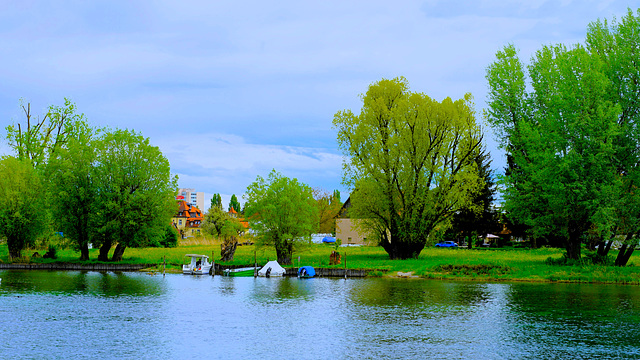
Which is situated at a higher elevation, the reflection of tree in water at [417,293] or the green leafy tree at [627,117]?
the green leafy tree at [627,117]

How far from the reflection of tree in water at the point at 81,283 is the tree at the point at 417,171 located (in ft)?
81.1

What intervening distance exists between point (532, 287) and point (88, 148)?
5066 centimetres

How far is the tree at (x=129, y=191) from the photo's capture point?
6475 centimetres

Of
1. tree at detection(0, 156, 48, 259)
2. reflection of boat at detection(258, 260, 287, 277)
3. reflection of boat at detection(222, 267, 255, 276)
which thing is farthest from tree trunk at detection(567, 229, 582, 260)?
tree at detection(0, 156, 48, 259)

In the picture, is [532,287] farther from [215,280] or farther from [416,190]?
[215,280]

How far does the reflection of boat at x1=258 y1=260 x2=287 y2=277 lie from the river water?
9.69 m

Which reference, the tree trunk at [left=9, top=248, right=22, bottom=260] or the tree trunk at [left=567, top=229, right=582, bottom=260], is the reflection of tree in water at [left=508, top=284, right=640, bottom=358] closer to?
the tree trunk at [left=567, top=229, right=582, bottom=260]

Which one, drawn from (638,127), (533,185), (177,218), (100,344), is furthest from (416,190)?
(177,218)

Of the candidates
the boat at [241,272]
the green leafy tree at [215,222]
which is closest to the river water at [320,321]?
the boat at [241,272]

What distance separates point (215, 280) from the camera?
55.3m

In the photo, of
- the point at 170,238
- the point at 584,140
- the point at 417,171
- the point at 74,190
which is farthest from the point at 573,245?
the point at 170,238

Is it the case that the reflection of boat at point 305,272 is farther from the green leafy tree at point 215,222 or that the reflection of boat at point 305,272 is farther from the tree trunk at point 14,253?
the green leafy tree at point 215,222

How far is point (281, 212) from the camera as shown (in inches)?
2306

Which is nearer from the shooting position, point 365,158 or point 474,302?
point 474,302
